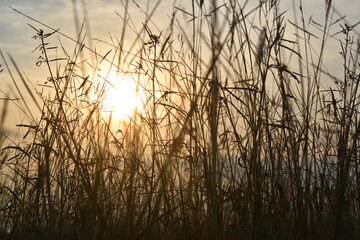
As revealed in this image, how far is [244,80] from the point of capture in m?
1.62

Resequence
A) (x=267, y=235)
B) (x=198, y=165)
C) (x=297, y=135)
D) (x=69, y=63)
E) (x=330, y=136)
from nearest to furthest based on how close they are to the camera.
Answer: (x=267, y=235) → (x=198, y=165) → (x=297, y=135) → (x=69, y=63) → (x=330, y=136)

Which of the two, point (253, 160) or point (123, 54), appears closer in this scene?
point (253, 160)

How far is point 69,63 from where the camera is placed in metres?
1.92

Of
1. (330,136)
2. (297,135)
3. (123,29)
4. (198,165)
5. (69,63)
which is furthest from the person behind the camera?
(330,136)

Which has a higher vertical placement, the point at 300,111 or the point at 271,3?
the point at 271,3

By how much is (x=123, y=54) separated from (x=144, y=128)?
0.43 m

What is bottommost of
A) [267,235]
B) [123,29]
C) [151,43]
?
[267,235]

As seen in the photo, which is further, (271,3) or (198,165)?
(271,3)

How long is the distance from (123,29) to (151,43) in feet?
1.15

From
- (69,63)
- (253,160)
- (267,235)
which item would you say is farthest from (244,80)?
(69,63)

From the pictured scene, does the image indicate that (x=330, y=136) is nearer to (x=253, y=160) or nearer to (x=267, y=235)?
(x=253, y=160)

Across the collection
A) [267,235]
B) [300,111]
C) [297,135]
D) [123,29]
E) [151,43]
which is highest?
[151,43]

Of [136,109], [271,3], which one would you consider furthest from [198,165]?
[271,3]

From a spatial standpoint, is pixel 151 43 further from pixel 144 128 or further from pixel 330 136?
pixel 330 136
